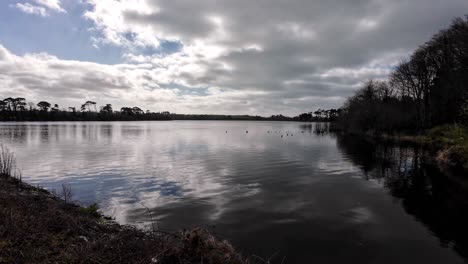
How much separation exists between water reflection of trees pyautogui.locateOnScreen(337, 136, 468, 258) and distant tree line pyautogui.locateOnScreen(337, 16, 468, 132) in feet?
40.0

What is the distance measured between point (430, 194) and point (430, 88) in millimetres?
44018

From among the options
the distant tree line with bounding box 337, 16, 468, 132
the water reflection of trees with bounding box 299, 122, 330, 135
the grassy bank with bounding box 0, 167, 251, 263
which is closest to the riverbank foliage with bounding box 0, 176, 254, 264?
the grassy bank with bounding box 0, 167, 251, 263

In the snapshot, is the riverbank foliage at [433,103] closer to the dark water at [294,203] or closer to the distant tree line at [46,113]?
the dark water at [294,203]

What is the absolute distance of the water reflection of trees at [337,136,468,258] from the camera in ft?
31.2

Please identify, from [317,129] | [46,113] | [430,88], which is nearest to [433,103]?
[430,88]

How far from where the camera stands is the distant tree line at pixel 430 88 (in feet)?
112

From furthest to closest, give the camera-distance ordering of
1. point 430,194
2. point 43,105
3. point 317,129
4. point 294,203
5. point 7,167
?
point 43,105, point 317,129, point 7,167, point 430,194, point 294,203

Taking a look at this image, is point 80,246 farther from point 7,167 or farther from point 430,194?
point 430,194

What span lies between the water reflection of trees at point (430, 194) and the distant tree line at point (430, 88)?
40.0ft

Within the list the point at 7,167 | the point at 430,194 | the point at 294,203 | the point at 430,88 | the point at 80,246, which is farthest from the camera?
the point at 430,88

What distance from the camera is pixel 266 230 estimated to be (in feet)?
30.5

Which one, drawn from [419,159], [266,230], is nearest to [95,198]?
[266,230]

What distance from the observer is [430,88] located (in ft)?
157

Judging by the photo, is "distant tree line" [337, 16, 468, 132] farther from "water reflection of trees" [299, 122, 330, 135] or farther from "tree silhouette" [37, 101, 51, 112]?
"tree silhouette" [37, 101, 51, 112]
